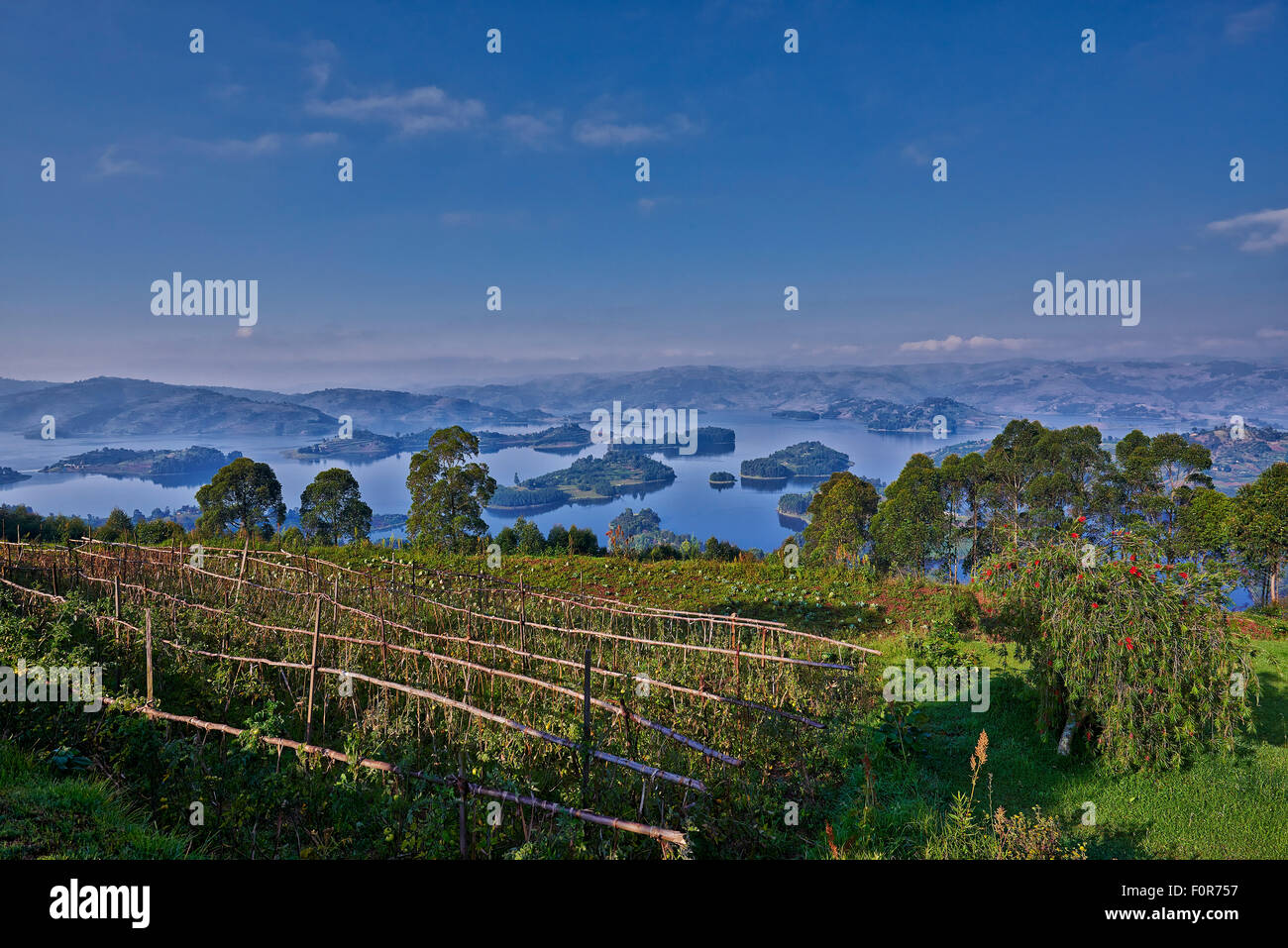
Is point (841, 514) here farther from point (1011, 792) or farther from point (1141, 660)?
point (1011, 792)

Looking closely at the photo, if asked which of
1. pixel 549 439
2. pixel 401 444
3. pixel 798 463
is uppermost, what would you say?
pixel 549 439

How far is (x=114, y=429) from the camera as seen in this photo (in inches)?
3944

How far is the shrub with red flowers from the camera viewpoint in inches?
190

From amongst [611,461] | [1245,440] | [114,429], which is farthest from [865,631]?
[114,429]

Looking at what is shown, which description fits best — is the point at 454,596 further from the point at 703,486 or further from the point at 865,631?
the point at 703,486

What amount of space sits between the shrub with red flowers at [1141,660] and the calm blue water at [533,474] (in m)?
42.6

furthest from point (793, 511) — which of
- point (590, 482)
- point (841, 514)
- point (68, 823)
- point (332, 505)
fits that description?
point (68, 823)

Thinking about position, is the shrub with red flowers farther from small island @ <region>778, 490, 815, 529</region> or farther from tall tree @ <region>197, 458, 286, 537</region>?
small island @ <region>778, 490, 815, 529</region>

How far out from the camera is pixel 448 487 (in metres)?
20.8

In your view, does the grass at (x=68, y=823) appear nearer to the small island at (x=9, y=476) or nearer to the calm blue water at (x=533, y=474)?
the calm blue water at (x=533, y=474)

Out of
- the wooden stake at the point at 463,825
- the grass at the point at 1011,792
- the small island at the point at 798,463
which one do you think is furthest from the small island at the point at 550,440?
the wooden stake at the point at 463,825

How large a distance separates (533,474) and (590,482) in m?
12.0

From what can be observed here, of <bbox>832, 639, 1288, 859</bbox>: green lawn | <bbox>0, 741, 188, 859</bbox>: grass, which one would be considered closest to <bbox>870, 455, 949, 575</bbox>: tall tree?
<bbox>832, 639, 1288, 859</bbox>: green lawn
